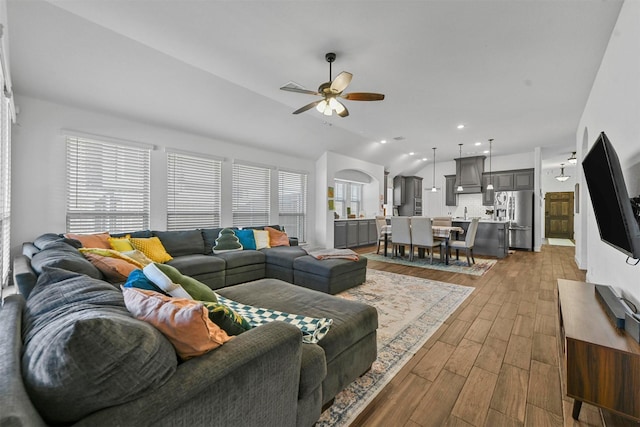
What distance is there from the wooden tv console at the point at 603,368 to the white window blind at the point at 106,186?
17.0 ft

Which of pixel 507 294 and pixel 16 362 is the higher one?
pixel 16 362

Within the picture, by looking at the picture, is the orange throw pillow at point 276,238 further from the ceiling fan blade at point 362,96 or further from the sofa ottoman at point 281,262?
the ceiling fan blade at point 362,96

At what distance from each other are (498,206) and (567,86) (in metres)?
4.66

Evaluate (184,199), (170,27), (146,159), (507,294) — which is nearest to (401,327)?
(507,294)

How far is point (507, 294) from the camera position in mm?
3672

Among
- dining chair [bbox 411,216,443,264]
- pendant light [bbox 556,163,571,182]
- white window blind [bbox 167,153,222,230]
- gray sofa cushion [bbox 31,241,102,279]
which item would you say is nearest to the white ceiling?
white window blind [bbox 167,153,222,230]

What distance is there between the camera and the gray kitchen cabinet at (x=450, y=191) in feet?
30.1

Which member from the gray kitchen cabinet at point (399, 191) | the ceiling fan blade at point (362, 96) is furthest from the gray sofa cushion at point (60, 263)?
the gray kitchen cabinet at point (399, 191)

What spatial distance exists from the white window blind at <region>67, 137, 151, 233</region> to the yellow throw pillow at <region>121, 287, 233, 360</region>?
3780 millimetres

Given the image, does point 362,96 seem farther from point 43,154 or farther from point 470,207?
point 470,207

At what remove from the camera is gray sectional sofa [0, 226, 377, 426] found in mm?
664

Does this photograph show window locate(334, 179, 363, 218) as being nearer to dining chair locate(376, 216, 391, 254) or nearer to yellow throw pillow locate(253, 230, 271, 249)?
dining chair locate(376, 216, 391, 254)

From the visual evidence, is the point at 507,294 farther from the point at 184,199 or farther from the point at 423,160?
the point at 423,160

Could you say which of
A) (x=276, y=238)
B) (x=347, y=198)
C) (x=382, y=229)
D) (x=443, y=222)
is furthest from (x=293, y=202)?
(x=443, y=222)
